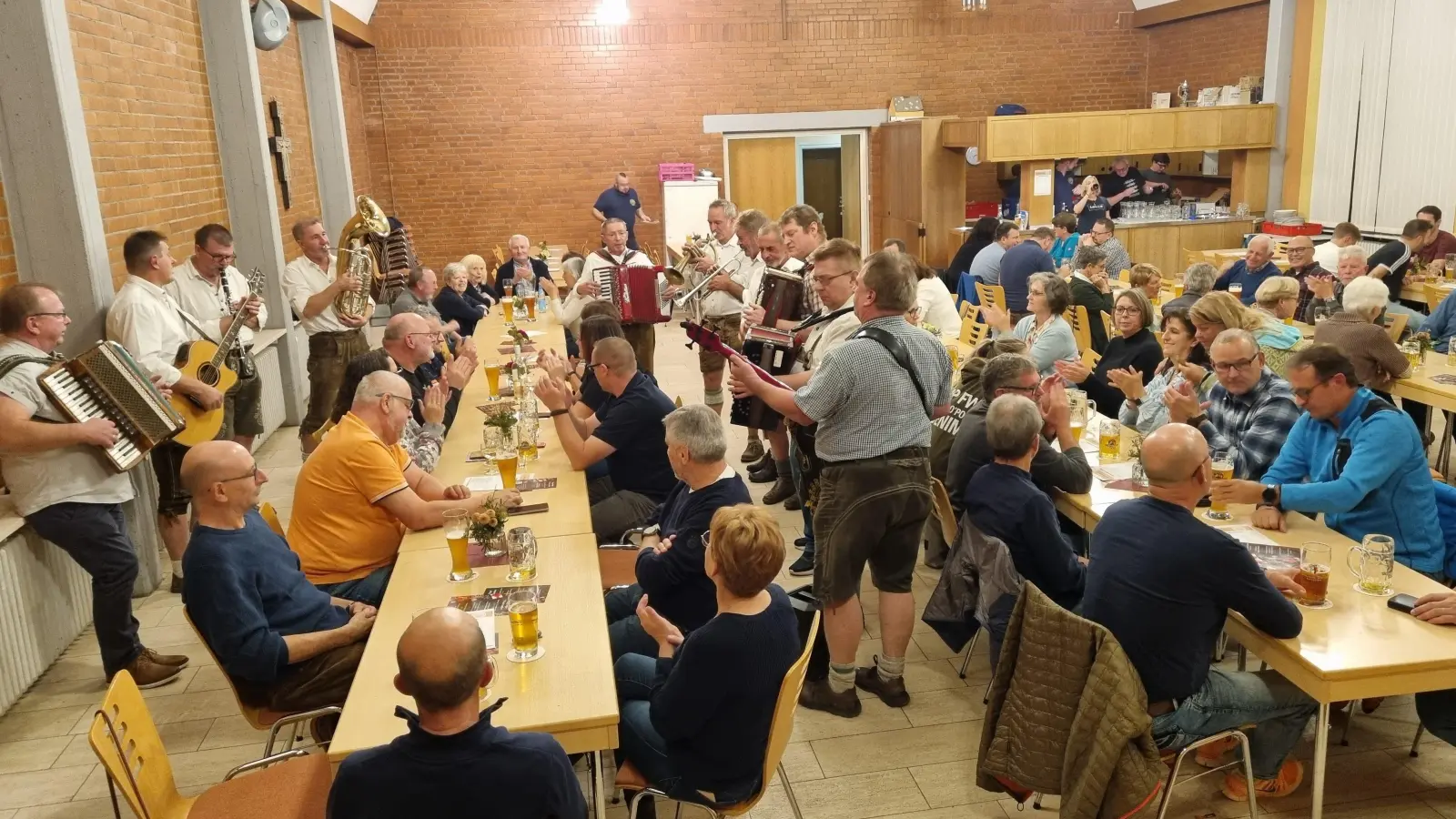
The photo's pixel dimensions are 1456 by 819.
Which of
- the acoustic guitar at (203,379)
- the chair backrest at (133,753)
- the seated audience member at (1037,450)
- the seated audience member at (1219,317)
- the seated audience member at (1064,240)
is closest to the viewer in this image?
the chair backrest at (133,753)

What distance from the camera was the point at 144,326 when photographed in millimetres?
5207

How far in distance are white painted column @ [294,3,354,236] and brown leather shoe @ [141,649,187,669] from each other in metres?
7.70

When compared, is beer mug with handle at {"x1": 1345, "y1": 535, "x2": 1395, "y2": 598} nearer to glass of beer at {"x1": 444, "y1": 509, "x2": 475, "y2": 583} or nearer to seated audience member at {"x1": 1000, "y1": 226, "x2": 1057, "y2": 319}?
glass of beer at {"x1": 444, "y1": 509, "x2": 475, "y2": 583}

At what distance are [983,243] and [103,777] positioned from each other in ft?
29.2

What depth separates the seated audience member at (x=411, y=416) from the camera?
181 inches

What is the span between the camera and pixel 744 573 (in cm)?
274

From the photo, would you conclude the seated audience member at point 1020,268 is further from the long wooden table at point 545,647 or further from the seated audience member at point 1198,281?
the long wooden table at point 545,647

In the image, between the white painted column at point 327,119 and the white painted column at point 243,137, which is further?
the white painted column at point 327,119

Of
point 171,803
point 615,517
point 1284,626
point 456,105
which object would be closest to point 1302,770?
point 1284,626

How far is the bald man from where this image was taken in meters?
2.14

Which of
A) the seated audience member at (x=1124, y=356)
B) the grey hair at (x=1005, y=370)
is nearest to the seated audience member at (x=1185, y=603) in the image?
the grey hair at (x=1005, y=370)

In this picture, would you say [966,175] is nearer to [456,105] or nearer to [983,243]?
[983,243]

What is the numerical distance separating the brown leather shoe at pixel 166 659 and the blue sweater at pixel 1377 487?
457cm

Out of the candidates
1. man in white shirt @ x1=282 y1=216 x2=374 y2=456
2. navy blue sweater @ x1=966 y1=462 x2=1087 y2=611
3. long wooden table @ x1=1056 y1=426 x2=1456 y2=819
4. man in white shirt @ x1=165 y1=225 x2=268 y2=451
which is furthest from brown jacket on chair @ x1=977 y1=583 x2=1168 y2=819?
man in white shirt @ x1=282 y1=216 x2=374 y2=456
